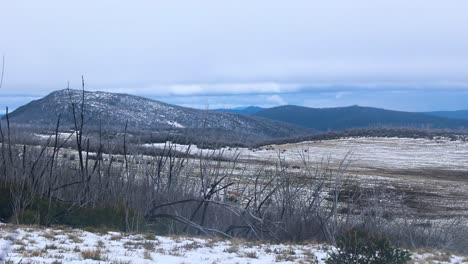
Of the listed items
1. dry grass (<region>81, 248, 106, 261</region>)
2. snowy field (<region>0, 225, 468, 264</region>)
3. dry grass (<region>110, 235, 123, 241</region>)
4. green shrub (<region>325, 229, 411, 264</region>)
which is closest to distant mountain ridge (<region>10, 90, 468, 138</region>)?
snowy field (<region>0, 225, 468, 264</region>)

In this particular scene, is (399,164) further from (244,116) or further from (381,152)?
(244,116)

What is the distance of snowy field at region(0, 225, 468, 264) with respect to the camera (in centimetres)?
1091

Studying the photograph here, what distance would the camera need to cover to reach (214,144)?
2253cm

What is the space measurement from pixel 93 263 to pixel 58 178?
396 inches

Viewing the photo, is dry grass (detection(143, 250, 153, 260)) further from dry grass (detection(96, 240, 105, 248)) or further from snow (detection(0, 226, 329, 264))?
dry grass (detection(96, 240, 105, 248))

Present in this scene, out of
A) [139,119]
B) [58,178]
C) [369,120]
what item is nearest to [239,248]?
[58,178]

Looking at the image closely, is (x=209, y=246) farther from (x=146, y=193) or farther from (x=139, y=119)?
(x=139, y=119)

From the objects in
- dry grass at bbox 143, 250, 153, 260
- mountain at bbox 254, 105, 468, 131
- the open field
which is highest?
mountain at bbox 254, 105, 468, 131

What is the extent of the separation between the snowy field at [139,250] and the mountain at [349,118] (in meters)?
101

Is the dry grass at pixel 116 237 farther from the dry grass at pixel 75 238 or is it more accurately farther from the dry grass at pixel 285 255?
the dry grass at pixel 285 255

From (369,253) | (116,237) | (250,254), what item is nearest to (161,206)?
(116,237)

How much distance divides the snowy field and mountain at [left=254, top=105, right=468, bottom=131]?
3973 inches

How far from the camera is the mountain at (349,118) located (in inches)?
4680

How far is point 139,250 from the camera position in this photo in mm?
12180
